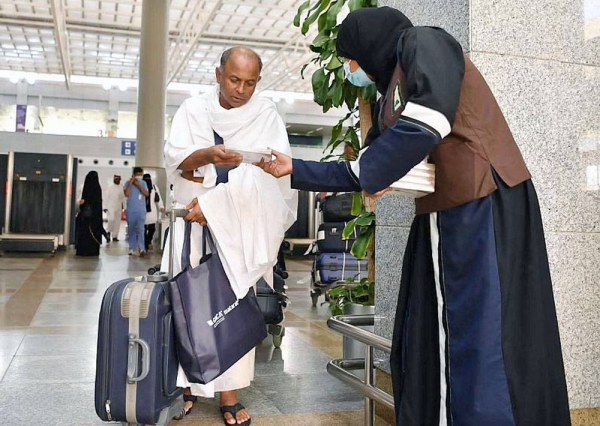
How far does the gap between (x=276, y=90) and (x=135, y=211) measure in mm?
14591

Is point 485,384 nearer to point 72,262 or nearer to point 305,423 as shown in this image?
point 305,423

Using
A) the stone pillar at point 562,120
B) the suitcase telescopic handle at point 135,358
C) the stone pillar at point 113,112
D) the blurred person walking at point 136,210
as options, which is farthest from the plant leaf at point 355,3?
the stone pillar at point 113,112

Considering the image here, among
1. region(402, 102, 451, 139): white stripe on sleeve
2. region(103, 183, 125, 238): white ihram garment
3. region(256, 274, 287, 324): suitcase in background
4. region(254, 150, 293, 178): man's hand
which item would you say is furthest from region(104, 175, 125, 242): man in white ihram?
region(402, 102, 451, 139): white stripe on sleeve

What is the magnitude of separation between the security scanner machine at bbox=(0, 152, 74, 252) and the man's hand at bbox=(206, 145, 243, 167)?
35.3 ft

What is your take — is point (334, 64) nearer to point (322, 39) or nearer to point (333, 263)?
Answer: point (322, 39)

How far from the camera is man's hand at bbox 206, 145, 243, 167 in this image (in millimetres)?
1936

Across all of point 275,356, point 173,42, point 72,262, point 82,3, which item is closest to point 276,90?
point 173,42

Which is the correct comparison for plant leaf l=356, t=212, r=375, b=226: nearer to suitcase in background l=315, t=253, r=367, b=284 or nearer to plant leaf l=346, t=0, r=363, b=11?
plant leaf l=346, t=0, r=363, b=11

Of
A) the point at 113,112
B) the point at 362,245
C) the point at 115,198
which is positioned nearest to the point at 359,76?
the point at 362,245

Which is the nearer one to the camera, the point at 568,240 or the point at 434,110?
the point at 434,110

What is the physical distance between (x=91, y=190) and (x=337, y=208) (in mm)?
7182

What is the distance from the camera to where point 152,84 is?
1432cm

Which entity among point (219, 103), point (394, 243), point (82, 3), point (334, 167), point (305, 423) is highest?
point (82, 3)

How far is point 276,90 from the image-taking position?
24.7m
